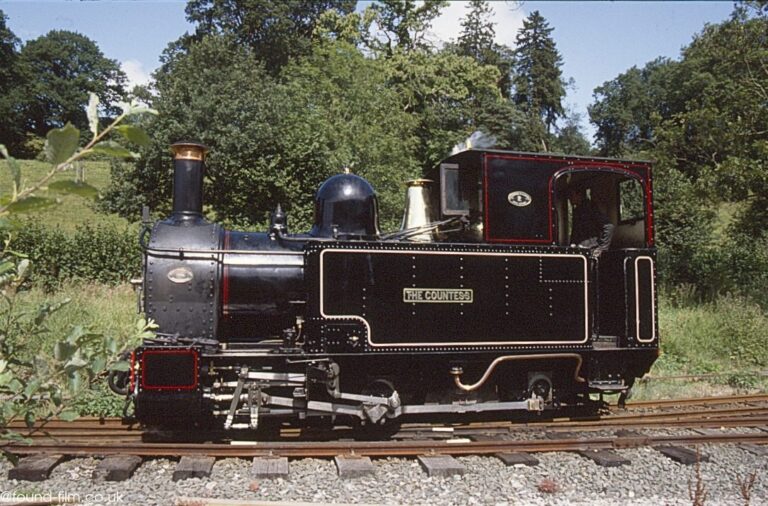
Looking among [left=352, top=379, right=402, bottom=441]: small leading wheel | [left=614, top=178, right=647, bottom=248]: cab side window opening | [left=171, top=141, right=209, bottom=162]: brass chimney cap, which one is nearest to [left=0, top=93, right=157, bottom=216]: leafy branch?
[left=171, top=141, right=209, bottom=162]: brass chimney cap

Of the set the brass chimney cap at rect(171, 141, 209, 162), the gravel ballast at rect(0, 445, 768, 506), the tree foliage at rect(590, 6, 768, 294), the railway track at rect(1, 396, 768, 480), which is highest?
the tree foliage at rect(590, 6, 768, 294)

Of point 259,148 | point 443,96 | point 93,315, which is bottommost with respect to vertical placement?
point 93,315

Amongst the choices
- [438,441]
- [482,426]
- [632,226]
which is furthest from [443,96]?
[438,441]

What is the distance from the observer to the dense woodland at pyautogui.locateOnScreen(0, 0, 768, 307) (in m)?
13.1

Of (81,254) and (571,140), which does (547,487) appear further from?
(571,140)

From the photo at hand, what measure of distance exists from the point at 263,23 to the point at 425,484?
38542 mm

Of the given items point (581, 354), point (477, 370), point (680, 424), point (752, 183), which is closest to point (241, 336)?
point (477, 370)

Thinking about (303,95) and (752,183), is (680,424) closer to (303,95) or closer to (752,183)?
(752,183)

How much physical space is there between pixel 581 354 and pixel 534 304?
0.80 m

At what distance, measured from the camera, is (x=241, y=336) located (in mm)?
6582

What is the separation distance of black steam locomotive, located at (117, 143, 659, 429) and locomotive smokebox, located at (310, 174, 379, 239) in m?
0.02

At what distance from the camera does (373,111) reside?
20.4 m

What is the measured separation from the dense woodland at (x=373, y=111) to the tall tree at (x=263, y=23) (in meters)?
0.10

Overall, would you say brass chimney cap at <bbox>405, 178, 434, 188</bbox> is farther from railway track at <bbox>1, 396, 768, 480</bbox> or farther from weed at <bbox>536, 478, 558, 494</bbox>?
weed at <bbox>536, 478, 558, 494</bbox>
